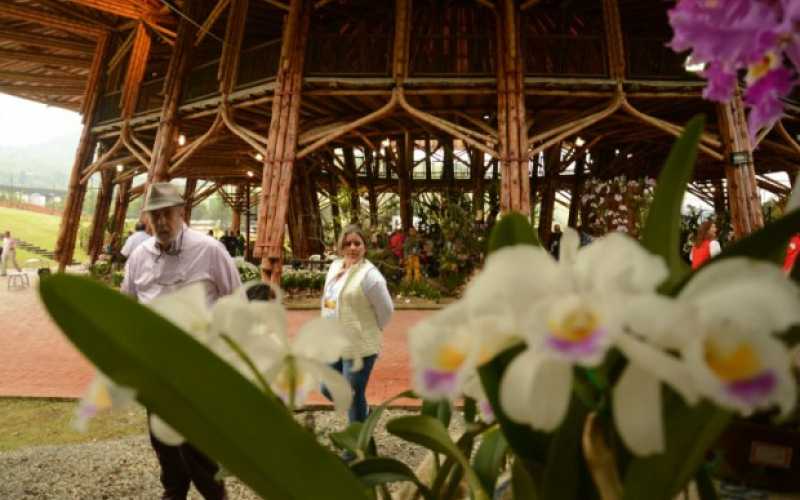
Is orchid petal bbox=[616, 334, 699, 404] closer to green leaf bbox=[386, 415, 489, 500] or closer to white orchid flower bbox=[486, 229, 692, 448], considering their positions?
white orchid flower bbox=[486, 229, 692, 448]

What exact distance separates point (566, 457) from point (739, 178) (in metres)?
9.38

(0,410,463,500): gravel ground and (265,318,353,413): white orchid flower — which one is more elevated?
(265,318,353,413): white orchid flower

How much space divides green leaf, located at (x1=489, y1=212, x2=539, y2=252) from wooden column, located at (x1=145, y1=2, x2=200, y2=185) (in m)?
9.74

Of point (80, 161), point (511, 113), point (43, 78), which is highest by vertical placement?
point (43, 78)

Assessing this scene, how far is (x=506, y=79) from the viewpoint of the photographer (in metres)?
7.81

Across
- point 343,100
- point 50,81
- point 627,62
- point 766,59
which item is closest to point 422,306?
point 343,100

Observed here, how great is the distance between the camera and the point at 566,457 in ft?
1.33

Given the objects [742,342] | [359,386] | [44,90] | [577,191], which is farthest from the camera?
[577,191]

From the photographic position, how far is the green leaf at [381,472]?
1.91 ft

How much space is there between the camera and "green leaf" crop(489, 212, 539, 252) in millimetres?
486

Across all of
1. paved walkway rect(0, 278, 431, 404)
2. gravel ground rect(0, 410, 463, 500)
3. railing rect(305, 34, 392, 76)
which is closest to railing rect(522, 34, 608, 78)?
railing rect(305, 34, 392, 76)

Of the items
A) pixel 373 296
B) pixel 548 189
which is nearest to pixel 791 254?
pixel 373 296

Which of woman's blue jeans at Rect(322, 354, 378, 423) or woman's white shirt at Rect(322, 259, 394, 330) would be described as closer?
woman's blue jeans at Rect(322, 354, 378, 423)

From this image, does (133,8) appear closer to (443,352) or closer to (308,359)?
(308,359)
